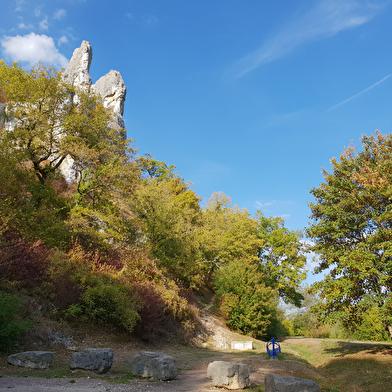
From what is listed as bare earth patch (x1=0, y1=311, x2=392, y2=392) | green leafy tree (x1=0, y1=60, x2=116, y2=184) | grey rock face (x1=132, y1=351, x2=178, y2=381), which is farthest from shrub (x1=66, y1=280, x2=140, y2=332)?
green leafy tree (x1=0, y1=60, x2=116, y2=184)

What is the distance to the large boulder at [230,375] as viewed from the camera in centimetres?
871

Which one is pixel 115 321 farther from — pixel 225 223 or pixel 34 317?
pixel 225 223

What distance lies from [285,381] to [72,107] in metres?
22.7

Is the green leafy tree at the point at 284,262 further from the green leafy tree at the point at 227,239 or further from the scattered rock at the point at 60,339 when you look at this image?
the scattered rock at the point at 60,339

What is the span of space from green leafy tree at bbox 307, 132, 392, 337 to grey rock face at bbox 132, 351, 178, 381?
8.38m

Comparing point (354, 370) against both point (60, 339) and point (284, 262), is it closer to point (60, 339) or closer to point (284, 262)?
point (60, 339)

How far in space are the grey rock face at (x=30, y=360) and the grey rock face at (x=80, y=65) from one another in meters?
52.9

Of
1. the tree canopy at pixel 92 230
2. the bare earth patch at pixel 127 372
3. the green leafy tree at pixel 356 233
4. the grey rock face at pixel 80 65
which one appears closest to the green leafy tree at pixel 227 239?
the tree canopy at pixel 92 230

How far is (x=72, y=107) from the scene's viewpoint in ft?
75.4

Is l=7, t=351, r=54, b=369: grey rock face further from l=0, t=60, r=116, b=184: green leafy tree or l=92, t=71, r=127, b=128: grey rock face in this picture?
l=92, t=71, r=127, b=128: grey rock face

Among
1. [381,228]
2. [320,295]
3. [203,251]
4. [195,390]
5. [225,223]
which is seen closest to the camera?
[195,390]

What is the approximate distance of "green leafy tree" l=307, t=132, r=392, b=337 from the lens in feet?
42.1

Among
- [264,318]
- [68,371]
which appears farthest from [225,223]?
[68,371]

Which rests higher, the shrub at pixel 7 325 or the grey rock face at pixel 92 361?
the shrub at pixel 7 325
